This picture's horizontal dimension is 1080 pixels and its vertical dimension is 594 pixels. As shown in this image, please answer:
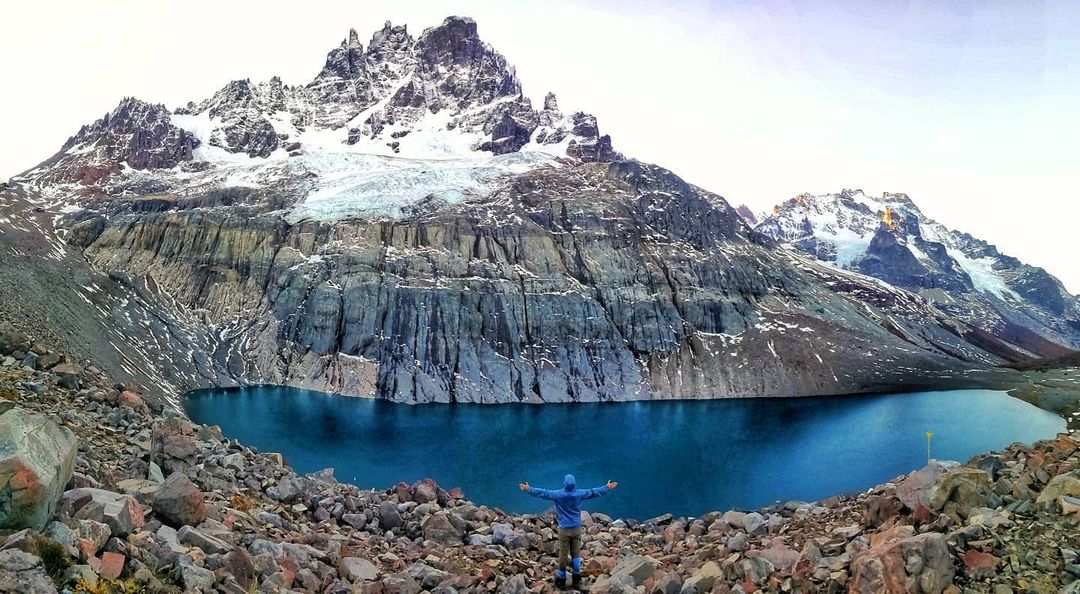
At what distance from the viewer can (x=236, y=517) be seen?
1406cm

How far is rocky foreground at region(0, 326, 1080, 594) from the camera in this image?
8.84 m

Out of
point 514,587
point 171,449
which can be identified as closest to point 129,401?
point 171,449

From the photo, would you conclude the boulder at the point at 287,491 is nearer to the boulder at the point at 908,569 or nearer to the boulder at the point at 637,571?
the boulder at the point at 637,571

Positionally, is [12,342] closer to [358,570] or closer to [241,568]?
[358,570]

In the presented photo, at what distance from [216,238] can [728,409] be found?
119m

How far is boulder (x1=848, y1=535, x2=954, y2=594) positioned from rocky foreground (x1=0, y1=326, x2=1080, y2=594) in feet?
0.08

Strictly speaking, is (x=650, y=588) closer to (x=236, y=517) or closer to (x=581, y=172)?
(x=236, y=517)

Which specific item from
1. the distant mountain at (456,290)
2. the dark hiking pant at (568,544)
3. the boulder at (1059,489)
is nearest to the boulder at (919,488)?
the boulder at (1059,489)

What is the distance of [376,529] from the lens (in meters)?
18.4

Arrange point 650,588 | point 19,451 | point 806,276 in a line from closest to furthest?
point 19,451
point 650,588
point 806,276

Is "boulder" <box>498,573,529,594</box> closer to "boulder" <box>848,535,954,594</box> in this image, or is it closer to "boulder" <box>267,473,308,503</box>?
"boulder" <box>848,535,954,594</box>

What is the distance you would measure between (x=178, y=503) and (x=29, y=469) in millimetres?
3568

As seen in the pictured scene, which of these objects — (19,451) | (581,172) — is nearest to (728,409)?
(581,172)

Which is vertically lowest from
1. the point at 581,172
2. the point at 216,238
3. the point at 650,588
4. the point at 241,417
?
the point at 241,417
